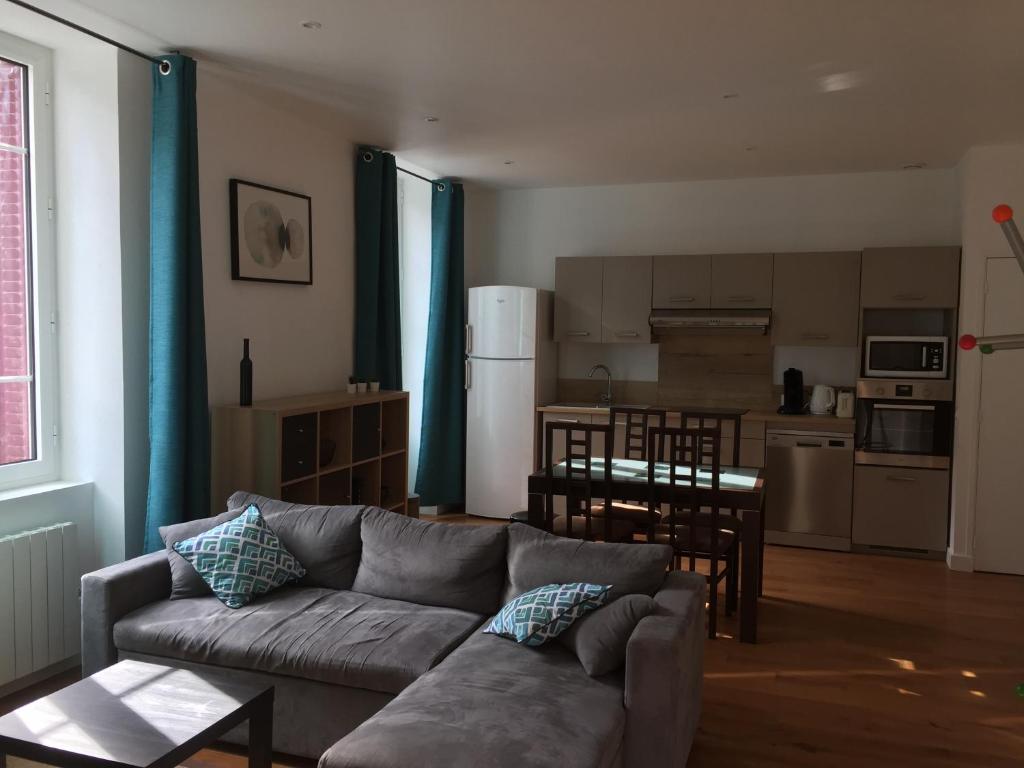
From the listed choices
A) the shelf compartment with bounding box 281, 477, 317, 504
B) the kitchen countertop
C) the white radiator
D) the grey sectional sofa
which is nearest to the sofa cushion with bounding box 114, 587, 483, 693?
the grey sectional sofa

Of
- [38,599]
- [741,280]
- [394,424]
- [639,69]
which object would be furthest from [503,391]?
[38,599]

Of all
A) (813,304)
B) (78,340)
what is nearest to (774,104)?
(813,304)

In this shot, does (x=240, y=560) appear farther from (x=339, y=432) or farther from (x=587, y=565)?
(x=339, y=432)

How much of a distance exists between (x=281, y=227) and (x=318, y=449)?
4.30 feet

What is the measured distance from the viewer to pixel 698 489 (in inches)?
167

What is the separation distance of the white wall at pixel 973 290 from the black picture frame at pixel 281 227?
4284 millimetres

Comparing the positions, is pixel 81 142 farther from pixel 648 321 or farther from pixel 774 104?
pixel 648 321

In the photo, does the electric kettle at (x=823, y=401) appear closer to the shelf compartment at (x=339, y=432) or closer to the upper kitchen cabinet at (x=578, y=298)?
the upper kitchen cabinet at (x=578, y=298)

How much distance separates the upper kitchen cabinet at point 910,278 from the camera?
5.71m

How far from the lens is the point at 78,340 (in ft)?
12.6

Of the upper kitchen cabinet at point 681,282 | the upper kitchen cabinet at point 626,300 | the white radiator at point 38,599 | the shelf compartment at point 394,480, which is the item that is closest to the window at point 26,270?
the white radiator at point 38,599

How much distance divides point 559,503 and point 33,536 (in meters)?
3.87

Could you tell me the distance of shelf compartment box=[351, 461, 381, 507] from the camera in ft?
16.9

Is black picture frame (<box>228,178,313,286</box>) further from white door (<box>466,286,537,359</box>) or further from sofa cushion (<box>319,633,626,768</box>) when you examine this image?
sofa cushion (<box>319,633,626,768</box>)
